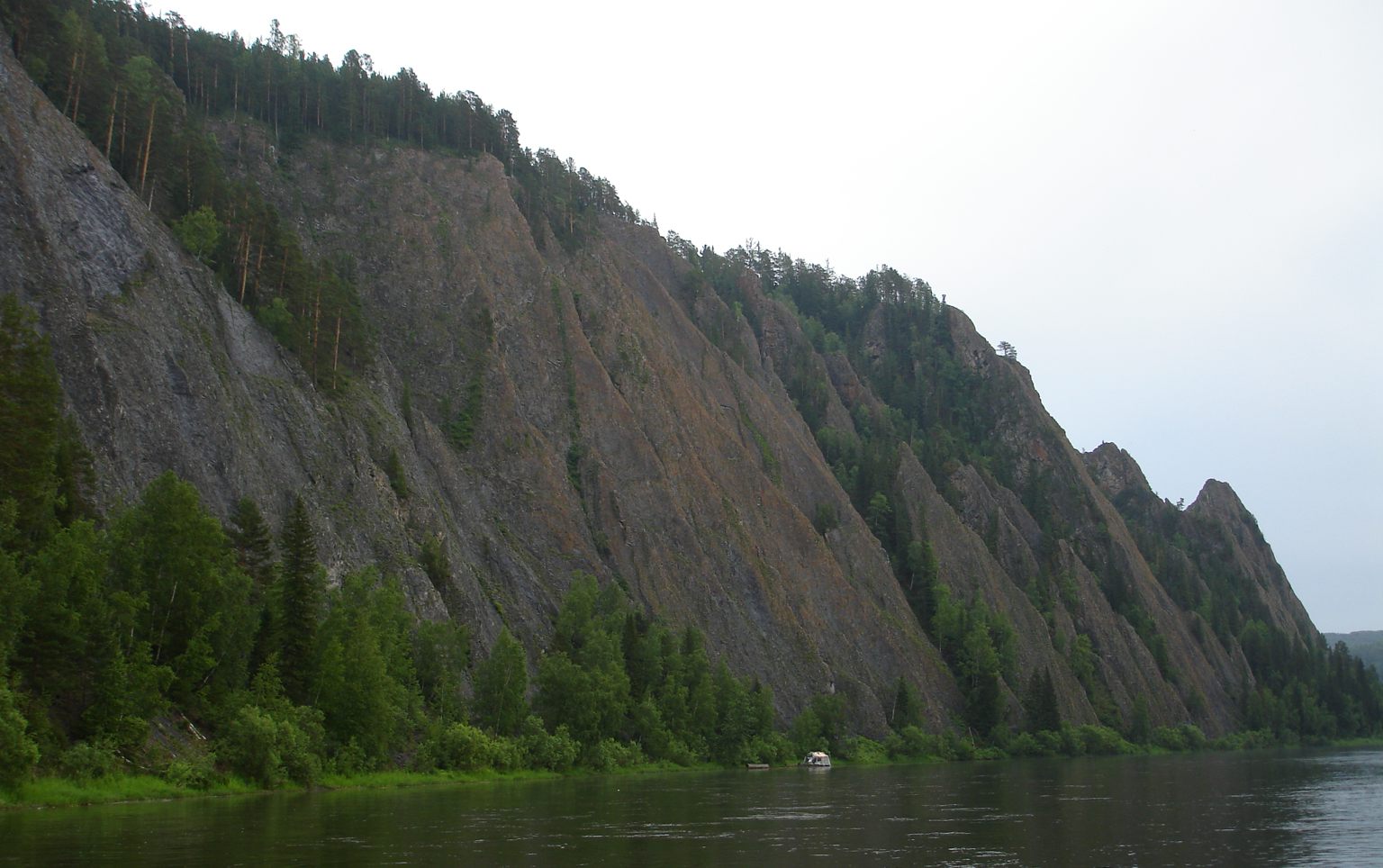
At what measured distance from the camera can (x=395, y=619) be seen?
63656 mm

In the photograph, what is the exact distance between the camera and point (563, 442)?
333 feet

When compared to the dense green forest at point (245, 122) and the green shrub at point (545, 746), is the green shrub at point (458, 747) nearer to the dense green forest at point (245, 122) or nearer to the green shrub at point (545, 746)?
the green shrub at point (545, 746)

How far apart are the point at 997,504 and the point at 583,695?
310 ft

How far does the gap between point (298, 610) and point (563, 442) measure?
156 ft

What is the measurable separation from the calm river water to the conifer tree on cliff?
6628 mm

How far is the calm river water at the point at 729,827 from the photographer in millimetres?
28359

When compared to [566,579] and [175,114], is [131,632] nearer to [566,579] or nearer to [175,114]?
[566,579]

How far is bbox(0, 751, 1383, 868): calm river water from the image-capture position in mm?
28359

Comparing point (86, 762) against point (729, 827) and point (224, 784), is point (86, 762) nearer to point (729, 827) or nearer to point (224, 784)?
point (224, 784)

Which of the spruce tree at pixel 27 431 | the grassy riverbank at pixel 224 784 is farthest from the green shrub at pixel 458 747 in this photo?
the spruce tree at pixel 27 431

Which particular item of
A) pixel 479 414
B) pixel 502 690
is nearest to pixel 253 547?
pixel 502 690

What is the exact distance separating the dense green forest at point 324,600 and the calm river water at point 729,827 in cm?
494

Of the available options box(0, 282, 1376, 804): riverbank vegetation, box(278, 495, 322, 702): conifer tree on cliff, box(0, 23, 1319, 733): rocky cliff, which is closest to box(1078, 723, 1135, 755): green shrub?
box(0, 23, 1319, 733): rocky cliff

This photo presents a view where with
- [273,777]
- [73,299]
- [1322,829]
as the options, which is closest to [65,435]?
[73,299]
